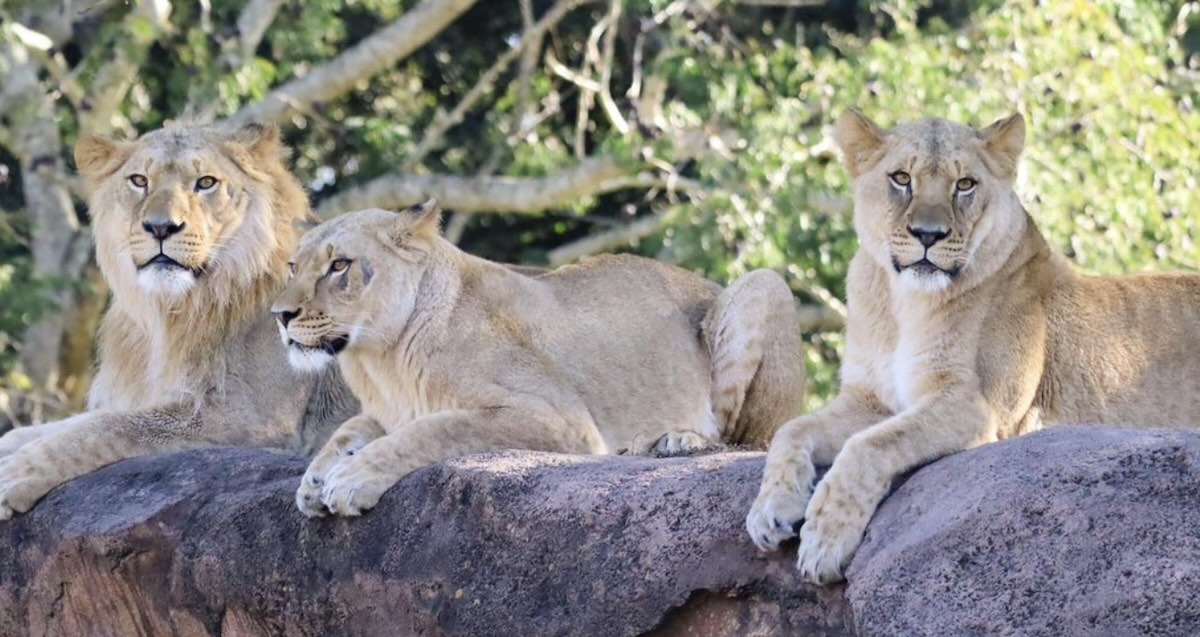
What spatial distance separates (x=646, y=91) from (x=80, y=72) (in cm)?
358

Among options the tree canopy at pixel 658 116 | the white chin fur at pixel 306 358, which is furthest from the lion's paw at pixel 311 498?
the tree canopy at pixel 658 116

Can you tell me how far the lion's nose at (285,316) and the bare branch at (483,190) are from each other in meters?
6.73

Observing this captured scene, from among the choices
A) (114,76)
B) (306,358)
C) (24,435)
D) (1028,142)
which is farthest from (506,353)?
(114,76)

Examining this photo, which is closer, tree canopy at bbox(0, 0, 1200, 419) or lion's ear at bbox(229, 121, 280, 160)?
lion's ear at bbox(229, 121, 280, 160)

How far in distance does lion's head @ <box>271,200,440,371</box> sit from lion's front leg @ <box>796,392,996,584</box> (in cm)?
177

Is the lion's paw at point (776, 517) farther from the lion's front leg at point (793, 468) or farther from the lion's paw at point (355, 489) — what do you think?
the lion's paw at point (355, 489)

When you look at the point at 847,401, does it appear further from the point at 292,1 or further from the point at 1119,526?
the point at 292,1

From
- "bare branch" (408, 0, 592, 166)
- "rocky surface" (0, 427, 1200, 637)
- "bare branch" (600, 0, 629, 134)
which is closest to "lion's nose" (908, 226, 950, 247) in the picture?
"rocky surface" (0, 427, 1200, 637)

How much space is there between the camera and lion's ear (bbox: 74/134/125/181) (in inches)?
276

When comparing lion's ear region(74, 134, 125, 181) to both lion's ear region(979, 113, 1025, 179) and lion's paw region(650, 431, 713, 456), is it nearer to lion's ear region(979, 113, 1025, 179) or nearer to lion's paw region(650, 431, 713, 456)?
lion's paw region(650, 431, 713, 456)

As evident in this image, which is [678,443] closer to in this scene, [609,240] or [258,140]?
[258,140]

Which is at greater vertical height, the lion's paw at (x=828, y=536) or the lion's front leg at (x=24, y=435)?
the lion's paw at (x=828, y=536)

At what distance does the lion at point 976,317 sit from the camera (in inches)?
205

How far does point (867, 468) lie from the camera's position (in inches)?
182
